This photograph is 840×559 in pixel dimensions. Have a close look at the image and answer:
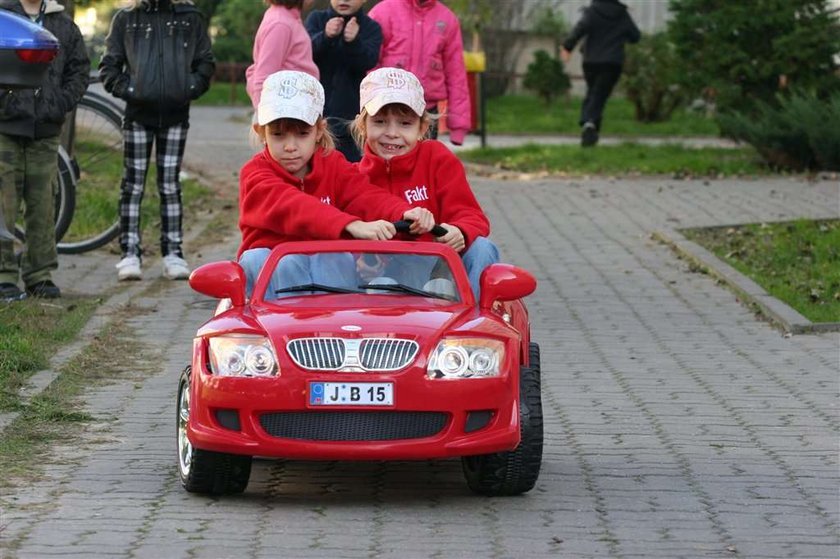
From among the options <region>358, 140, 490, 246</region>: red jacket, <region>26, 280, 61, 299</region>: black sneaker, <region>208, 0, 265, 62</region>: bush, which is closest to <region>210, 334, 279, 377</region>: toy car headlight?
<region>358, 140, 490, 246</region>: red jacket

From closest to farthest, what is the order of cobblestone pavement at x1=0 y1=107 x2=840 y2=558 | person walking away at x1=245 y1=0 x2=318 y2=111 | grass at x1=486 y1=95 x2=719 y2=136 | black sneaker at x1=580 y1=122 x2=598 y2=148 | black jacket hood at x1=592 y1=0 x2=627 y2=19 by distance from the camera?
cobblestone pavement at x1=0 y1=107 x2=840 y2=558 → person walking away at x1=245 y1=0 x2=318 y2=111 → black sneaker at x1=580 y1=122 x2=598 y2=148 → black jacket hood at x1=592 y1=0 x2=627 y2=19 → grass at x1=486 y1=95 x2=719 y2=136

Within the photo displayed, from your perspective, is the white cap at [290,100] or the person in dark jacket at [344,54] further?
the person in dark jacket at [344,54]

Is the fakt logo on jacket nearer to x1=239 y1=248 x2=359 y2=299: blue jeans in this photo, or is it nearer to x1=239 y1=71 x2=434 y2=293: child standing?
x1=239 y1=71 x2=434 y2=293: child standing

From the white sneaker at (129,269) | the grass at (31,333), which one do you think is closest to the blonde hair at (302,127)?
the grass at (31,333)

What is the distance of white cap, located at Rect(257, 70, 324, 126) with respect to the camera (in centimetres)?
706

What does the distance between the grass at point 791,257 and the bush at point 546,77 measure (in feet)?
67.8

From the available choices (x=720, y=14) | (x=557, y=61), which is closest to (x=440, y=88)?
(x=720, y=14)

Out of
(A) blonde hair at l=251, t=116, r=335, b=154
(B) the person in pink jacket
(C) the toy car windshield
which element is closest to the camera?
(C) the toy car windshield

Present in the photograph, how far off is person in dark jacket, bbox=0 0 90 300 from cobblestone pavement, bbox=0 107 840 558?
2.21ft

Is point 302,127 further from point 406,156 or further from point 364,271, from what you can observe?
point 364,271

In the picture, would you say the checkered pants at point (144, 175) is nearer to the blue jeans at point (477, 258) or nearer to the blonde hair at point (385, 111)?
the blonde hair at point (385, 111)

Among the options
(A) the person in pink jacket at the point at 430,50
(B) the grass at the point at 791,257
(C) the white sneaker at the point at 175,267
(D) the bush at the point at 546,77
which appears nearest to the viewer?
(B) the grass at the point at 791,257

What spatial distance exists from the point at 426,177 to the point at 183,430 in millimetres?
1668

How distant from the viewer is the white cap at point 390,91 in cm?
747
